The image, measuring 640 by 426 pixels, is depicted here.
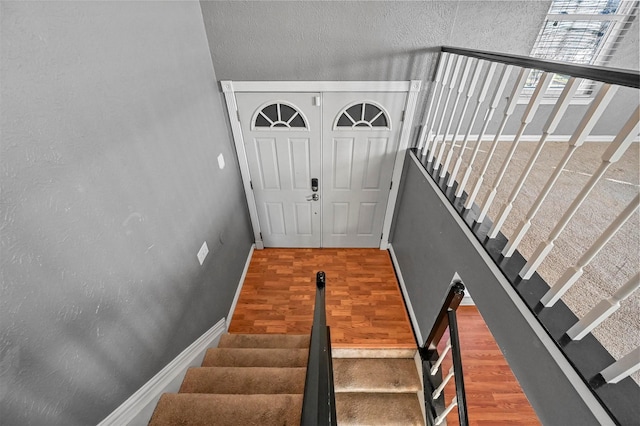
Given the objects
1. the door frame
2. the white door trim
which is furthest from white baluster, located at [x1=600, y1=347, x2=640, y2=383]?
the white door trim

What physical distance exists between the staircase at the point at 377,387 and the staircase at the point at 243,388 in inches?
23.4

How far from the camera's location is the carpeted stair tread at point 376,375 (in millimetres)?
2354

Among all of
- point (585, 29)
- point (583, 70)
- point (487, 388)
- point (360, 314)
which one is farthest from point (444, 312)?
point (585, 29)

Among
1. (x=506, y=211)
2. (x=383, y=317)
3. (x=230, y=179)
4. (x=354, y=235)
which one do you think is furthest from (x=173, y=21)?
(x=383, y=317)

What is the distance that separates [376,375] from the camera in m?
2.43

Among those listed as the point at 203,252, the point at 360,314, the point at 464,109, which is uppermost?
the point at 464,109

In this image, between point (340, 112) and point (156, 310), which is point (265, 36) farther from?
point (156, 310)

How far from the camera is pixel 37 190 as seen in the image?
0.89 meters

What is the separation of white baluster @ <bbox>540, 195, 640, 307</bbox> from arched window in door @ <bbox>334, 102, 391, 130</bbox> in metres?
1.97

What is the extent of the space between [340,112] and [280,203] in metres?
1.30

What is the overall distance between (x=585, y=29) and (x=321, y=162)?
2843mm

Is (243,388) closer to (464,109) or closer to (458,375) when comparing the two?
(458,375)

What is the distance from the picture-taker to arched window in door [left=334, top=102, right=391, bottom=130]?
2.54 metres

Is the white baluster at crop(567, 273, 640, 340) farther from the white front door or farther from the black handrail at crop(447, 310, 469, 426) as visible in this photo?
the white front door
